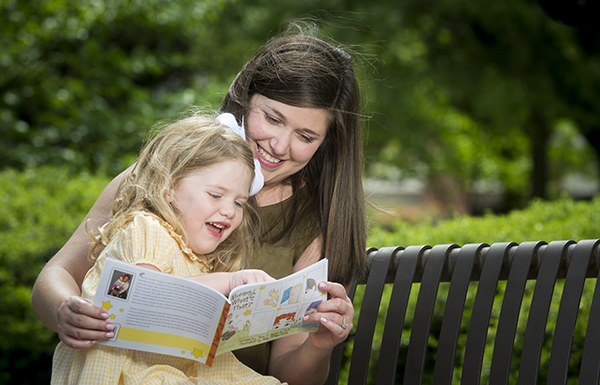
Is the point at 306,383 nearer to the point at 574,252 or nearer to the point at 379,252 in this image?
the point at 379,252

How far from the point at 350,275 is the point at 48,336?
7.62 ft

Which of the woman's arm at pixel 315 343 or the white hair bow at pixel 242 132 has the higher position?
the white hair bow at pixel 242 132

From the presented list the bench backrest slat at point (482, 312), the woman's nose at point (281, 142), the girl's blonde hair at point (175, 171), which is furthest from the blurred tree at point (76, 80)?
the bench backrest slat at point (482, 312)

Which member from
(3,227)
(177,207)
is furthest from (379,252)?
(3,227)

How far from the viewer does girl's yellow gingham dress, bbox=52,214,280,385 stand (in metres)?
1.81

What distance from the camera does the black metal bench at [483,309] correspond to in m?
2.12

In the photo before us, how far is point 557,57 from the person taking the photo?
849 centimetres

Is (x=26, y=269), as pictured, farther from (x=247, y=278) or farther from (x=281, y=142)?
(x=247, y=278)

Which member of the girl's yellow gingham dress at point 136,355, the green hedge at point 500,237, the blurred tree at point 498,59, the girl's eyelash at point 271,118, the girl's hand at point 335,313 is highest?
the girl's eyelash at point 271,118

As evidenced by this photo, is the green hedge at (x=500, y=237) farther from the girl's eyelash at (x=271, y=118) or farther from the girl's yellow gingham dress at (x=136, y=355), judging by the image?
the girl's yellow gingham dress at (x=136, y=355)

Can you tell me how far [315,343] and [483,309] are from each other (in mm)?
639

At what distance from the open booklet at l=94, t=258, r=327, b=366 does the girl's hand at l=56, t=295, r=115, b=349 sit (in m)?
0.03

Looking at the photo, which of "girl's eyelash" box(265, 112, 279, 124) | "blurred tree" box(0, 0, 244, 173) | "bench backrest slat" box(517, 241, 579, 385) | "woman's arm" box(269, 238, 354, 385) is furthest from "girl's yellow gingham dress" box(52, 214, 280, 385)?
"blurred tree" box(0, 0, 244, 173)

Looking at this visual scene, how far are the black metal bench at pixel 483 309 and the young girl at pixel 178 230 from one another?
21.1 inches
